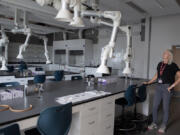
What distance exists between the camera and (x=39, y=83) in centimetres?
225

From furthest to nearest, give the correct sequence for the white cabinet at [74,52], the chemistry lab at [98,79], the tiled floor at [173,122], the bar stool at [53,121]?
1. the white cabinet at [74,52]
2. the tiled floor at [173,122]
3. the chemistry lab at [98,79]
4. the bar stool at [53,121]

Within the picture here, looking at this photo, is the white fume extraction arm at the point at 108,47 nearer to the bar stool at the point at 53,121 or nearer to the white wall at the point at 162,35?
the bar stool at the point at 53,121

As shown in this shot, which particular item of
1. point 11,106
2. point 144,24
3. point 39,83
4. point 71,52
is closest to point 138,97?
point 39,83

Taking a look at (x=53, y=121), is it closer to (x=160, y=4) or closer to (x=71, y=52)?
(x=160, y=4)

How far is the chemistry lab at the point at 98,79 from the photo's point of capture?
158 cm

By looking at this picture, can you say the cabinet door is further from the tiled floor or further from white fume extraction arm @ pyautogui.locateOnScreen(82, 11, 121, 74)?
the tiled floor

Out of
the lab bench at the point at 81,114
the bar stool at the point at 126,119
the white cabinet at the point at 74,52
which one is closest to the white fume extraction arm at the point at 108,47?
the lab bench at the point at 81,114

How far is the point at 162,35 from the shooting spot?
5754mm

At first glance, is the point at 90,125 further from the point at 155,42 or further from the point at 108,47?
the point at 155,42

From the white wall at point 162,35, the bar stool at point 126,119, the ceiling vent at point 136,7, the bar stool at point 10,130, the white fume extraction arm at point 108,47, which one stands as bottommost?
the bar stool at point 126,119

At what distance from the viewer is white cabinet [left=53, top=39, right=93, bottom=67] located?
795 centimetres

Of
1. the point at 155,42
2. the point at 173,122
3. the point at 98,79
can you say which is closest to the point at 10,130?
the point at 98,79

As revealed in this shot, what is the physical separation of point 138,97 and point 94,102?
1.43m

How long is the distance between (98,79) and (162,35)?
385 centimetres
